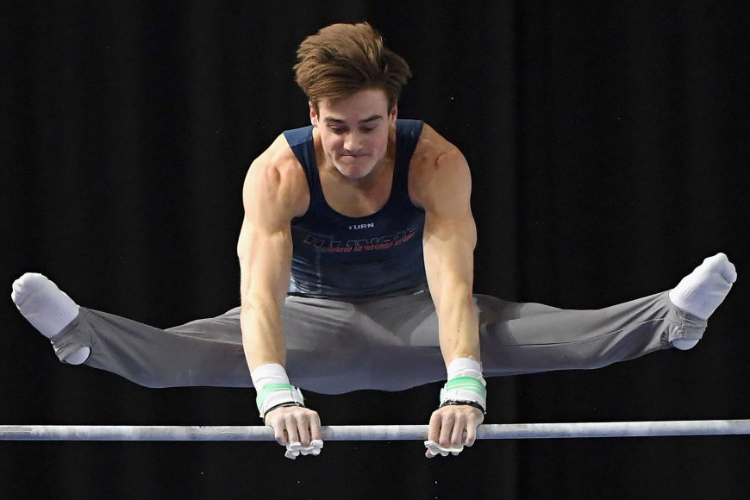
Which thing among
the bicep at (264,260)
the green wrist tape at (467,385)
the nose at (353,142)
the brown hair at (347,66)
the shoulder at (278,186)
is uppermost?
the brown hair at (347,66)

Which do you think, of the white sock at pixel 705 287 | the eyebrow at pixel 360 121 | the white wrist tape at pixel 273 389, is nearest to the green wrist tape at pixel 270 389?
the white wrist tape at pixel 273 389

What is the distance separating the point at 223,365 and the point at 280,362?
39 cm

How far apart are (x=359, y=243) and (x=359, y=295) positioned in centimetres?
18

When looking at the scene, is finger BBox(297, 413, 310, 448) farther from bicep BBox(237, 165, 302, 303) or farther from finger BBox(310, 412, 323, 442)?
bicep BBox(237, 165, 302, 303)

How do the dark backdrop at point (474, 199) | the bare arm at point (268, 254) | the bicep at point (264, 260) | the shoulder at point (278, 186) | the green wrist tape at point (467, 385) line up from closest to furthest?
the green wrist tape at point (467, 385) → the bare arm at point (268, 254) → the bicep at point (264, 260) → the shoulder at point (278, 186) → the dark backdrop at point (474, 199)

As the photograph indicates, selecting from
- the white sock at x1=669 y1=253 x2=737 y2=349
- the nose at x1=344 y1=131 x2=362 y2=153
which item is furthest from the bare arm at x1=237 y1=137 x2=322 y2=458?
the white sock at x1=669 y1=253 x2=737 y2=349

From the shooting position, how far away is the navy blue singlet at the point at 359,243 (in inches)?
112

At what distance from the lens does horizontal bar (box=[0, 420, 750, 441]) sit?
7.86 feet

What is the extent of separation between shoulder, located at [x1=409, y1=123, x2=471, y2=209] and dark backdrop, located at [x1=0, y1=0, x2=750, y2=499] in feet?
3.06

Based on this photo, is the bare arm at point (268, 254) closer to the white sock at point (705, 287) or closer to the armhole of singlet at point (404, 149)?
the armhole of singlet at point (404, 149)

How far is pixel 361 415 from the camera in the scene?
151 inches

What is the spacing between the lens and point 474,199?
3834 millimetres

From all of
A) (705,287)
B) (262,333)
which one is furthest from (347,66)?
(705,287)

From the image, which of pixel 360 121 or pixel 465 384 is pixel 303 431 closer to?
pixel 465 384
